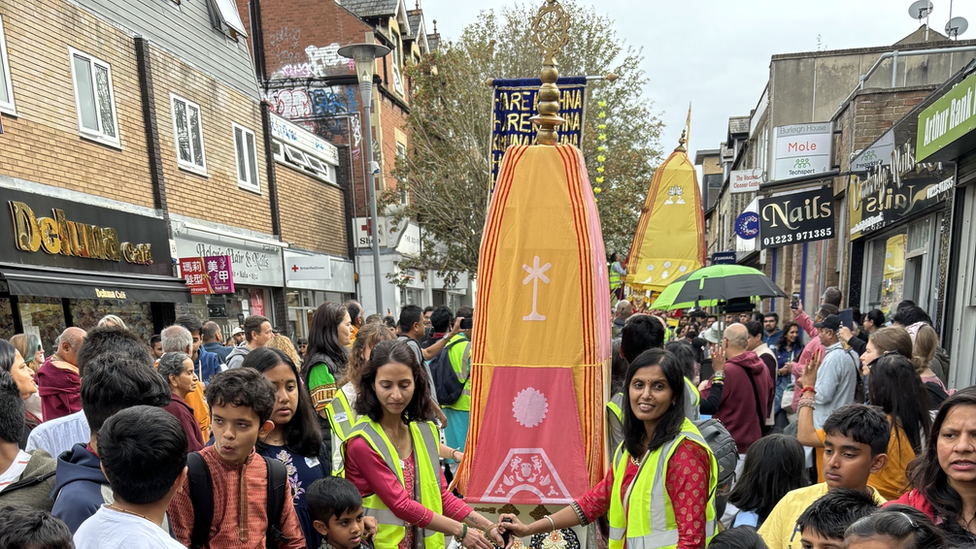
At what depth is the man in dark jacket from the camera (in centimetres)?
461

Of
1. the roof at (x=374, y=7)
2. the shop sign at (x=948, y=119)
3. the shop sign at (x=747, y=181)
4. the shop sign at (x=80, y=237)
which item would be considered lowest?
the shop sign at (x=80, y=237)

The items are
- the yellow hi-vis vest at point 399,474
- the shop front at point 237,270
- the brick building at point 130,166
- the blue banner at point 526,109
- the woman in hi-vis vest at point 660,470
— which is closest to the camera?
the woman in hi-vis vest at point 660,470

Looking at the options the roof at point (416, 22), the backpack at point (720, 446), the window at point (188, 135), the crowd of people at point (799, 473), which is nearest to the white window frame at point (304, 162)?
the window at point (188, 135)

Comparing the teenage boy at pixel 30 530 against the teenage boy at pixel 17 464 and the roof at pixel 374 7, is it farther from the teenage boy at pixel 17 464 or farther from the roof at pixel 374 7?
the roof at pixel 374 7

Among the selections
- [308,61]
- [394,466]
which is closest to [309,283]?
[308,61]

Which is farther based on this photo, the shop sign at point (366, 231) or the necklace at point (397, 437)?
the shop sign at point (366, 231)

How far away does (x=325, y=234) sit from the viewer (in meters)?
17.2

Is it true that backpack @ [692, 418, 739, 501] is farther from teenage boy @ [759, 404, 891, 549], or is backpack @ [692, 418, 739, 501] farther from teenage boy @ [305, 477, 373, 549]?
teenage boy @ [305, 477, 373, 549]

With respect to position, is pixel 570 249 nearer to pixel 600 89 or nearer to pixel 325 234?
pixel 600 89

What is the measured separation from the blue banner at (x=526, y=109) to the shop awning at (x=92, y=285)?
5.82 metres

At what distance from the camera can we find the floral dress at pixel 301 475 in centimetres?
270

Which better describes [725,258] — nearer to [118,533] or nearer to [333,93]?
[333,93]

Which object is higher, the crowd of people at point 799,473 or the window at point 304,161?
the window at point 304,161

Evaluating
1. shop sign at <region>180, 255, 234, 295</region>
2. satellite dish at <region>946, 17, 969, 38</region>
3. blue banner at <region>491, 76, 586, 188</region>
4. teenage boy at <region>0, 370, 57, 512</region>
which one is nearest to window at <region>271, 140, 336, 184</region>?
shop sign at <region>180, 255, 234, 295</region>
